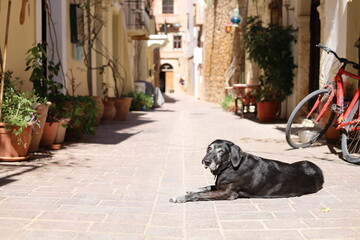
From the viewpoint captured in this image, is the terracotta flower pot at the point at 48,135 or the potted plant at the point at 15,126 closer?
the potted plant at the point at 15,126

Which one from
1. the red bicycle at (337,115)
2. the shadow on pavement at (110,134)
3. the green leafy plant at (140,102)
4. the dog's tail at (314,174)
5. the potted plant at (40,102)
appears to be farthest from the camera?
the green leafy plant at (140,102)

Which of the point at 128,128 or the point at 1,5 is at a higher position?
the point at 1,5

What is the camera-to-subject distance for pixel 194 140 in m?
8.02

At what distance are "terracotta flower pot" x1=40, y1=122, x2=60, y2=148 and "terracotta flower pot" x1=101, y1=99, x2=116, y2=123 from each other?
480 cm

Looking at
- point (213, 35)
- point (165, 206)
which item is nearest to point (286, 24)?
point (165, 206)

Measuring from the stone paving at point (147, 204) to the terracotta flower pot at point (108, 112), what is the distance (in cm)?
493

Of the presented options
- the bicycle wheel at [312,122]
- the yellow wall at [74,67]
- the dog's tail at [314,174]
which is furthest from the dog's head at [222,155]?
the yellow wall at [74,67]

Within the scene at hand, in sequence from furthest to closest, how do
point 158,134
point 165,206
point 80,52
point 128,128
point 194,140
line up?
point 80,52 < point 128,128 < point 158,134 < point 194,140 < point 165,206

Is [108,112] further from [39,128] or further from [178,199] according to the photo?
[178,199]

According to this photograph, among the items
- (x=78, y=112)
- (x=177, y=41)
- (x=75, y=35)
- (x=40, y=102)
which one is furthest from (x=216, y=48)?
(x=177, y=41)

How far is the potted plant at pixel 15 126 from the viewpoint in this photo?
215 inches

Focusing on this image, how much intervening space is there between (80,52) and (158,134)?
3.35m

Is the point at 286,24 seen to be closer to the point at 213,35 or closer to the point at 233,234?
the point at 233,234

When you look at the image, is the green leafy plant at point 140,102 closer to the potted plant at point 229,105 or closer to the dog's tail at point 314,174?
the potted plant at point 229,105
